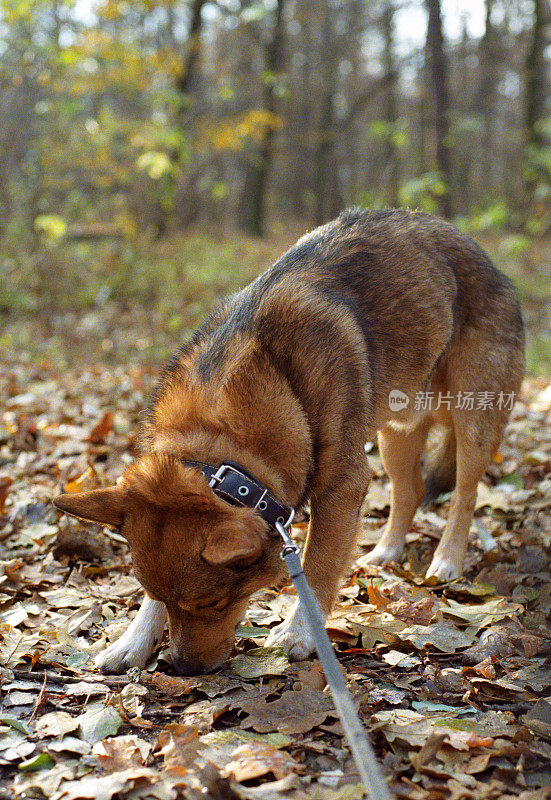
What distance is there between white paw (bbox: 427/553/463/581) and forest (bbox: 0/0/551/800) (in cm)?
9

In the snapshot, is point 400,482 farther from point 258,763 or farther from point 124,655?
point 258,763

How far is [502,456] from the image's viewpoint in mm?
5773

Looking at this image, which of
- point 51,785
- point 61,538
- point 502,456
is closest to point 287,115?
point 502,456

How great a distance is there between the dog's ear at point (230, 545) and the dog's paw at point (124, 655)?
2.74ft

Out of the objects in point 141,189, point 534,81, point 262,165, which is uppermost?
point 534,81

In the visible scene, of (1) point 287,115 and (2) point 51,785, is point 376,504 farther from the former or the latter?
(1) point 287,115

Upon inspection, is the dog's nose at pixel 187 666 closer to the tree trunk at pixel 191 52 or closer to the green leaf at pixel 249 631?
the green leaf at pixel 249 631

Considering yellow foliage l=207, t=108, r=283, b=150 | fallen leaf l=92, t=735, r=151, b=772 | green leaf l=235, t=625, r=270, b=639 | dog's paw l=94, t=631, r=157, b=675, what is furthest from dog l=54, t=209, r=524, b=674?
yellow foliage l=207, t=108, r=283, b=150

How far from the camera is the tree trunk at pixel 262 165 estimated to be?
59.1 ft

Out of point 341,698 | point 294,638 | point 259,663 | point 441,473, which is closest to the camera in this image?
point 341,698

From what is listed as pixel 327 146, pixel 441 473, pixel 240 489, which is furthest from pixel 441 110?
pixel 240 489

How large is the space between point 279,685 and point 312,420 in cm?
117

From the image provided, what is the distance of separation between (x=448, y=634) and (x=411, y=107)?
33.7m

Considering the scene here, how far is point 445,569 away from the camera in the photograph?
411cm
